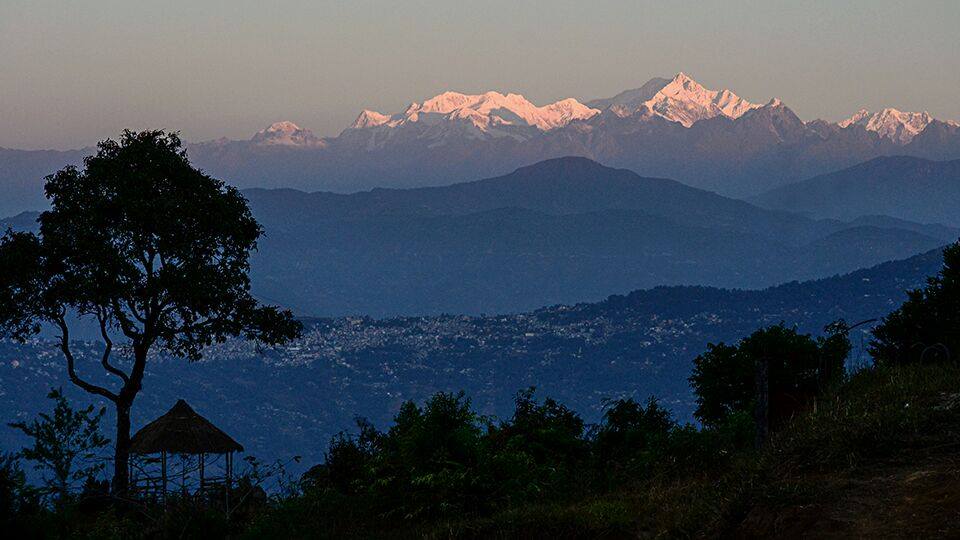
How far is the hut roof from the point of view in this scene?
115ft

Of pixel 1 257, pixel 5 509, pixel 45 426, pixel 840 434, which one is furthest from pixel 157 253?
pixel 840 434

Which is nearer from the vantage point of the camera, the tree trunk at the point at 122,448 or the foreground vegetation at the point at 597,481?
the foreground vegetation at the point at 597,481

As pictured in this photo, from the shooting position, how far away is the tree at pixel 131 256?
37.8 meters

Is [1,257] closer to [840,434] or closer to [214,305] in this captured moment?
[214,305]

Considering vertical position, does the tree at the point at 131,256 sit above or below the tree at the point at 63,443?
above

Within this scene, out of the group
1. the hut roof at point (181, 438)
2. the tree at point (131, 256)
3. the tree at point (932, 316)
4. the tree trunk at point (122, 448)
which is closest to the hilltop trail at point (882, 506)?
the hut roof at point (181, 438)

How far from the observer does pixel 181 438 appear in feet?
116

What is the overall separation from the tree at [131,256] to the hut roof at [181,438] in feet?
4.96

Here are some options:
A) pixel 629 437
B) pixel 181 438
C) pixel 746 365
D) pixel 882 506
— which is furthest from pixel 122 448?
pixel 882 506

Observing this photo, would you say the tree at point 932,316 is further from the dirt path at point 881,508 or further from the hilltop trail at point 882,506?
the dirt path at point 881,508

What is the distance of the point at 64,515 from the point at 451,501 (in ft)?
29.0

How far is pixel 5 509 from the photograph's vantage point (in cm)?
1847

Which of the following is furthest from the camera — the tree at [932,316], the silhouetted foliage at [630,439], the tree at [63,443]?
the tree at [932,316]

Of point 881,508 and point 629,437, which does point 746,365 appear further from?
point 881,508
